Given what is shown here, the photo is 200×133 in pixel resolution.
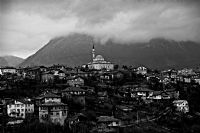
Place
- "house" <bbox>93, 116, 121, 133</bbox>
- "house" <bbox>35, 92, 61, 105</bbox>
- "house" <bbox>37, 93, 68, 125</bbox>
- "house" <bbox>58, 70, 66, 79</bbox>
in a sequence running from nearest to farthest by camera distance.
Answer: "house" <bbox>37, 93, 68, 125</bbox> → "house" <bbox>93, 116, 121, 133</bbox> → "house" <bbox>35, 92, 61, 105</bbox> → "house" <bbox>58, 70, 66, 79</bbox>

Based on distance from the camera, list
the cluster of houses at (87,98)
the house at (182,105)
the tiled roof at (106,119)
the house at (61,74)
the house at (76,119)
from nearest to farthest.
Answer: the house at (76,119), the cluster of houses at (87,98), the tiled roof at (106,119), the house at (182,105), the house at (61,74)

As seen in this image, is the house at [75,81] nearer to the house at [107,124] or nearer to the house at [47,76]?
the house at [47,76]

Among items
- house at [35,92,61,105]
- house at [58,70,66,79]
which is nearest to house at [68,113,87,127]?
house at [35,92,61,105]

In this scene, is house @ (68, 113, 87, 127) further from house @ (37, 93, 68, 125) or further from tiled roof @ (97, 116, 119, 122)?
tiled roof @ (97, 116, 119, 122)

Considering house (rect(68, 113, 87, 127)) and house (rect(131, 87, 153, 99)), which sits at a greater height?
house (rect(131, 87, 153, 99))

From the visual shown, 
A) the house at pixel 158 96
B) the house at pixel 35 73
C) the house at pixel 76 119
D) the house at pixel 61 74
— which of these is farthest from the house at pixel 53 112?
the house at pixel 61 74

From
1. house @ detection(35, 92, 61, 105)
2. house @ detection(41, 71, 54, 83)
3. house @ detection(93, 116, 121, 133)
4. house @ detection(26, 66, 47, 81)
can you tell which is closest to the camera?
house @ detection(93, 116, 121, 133)

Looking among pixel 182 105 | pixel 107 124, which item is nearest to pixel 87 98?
pixel 107 124

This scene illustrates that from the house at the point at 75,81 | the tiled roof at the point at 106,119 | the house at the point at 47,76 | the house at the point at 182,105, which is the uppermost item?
the house at the point at 47,76
